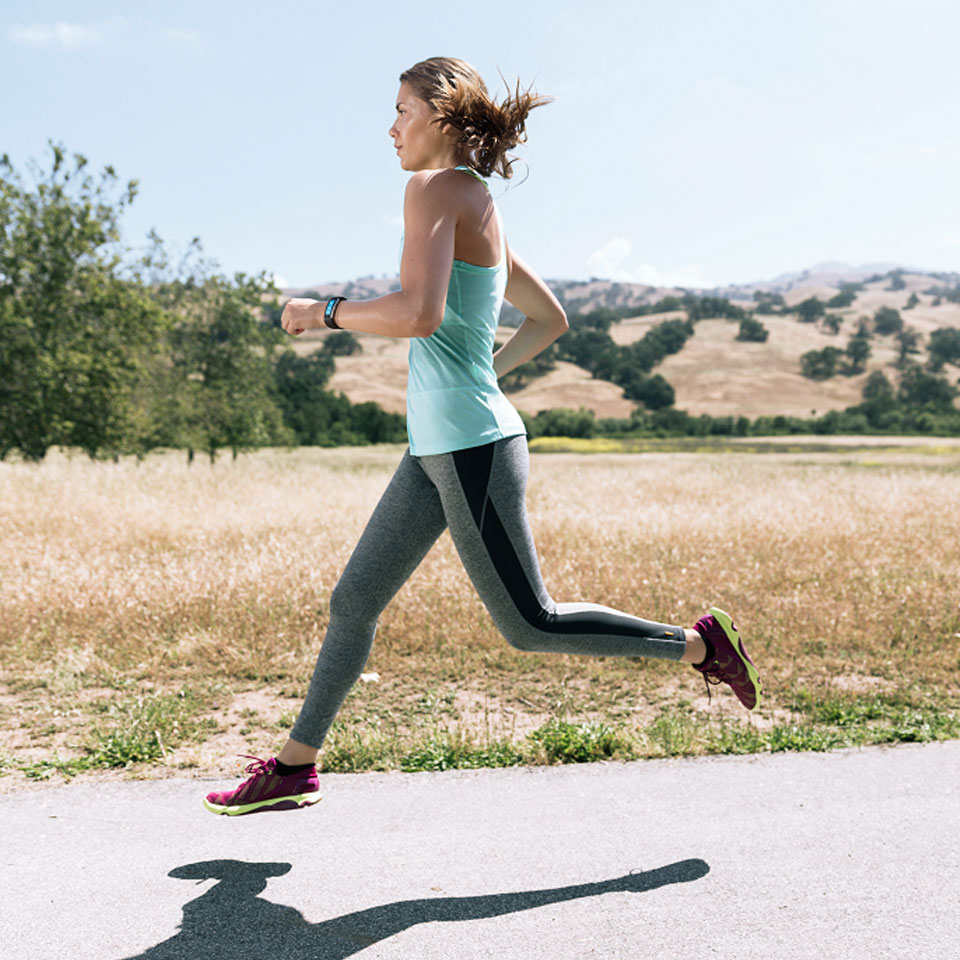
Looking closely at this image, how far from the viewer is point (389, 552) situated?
261 centimetres

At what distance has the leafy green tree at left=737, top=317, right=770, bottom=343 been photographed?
102 m

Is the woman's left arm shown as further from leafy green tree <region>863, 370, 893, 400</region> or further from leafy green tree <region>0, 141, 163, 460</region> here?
leafy green tree <region>863, 370, 893, 400</region>

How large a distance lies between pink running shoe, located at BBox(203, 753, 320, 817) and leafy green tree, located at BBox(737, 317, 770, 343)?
10563cm

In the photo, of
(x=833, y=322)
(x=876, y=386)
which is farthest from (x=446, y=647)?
(x=833, y=322)

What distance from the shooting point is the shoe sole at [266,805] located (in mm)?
2605

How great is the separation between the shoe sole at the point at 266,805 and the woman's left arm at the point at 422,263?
1480 millimetres

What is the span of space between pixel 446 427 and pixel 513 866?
4.16 ft

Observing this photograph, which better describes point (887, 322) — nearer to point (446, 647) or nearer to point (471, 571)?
point (446, 647)

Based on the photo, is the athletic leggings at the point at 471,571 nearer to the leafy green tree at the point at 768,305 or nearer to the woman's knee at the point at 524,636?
the woman's knee at the point at 524,636

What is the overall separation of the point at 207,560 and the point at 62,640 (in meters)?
1.56

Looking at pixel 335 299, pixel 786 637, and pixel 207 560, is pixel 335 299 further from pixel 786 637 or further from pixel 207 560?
pixel 207 560

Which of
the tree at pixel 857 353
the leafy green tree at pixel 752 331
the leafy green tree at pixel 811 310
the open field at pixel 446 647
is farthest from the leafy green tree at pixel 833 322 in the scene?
the open field at pixel 446 647

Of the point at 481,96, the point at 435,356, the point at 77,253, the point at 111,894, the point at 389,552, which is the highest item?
the point at 77,253

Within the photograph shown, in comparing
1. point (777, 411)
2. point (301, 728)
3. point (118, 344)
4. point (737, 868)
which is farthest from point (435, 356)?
point (777, 411)
